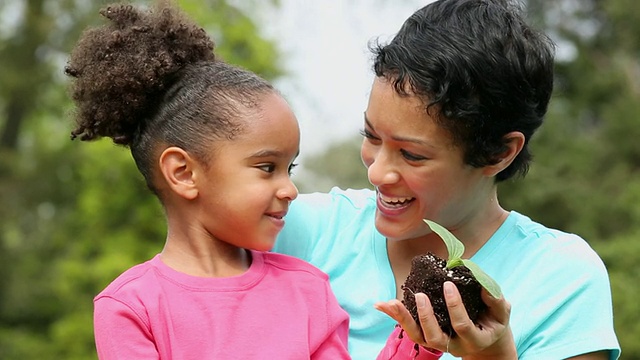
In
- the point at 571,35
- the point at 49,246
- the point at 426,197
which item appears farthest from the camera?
the point at 49,246

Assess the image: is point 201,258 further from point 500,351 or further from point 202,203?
point 500,351

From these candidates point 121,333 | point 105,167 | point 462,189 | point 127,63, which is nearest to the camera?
point 121,333

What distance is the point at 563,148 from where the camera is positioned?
1310 cm

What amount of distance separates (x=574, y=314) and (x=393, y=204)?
549 millimetres

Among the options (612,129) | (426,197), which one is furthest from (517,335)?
(612,129)

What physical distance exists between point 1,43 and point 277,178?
13104 millimetres

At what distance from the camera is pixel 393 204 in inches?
113

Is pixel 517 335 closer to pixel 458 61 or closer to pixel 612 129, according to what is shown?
pixel 458 61

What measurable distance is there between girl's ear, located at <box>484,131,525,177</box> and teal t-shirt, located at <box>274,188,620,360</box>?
0.49 ft

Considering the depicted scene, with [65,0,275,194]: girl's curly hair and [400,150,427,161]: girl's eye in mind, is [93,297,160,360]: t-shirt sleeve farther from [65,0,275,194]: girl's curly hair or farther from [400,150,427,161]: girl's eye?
[400,150,427,161]: girl's eye

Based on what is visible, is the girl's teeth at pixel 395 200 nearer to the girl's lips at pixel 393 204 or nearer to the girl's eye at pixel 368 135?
the girl's lips at pixel 393 204

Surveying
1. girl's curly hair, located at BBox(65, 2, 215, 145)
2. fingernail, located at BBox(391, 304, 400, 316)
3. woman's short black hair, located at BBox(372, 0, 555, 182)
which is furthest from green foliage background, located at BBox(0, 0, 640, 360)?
fingernail, located at BBox(391, 304, 400, 316)

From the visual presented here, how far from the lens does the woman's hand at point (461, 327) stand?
88.0 inches

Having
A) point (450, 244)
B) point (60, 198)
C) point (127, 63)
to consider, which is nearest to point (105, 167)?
point (60, 198)
